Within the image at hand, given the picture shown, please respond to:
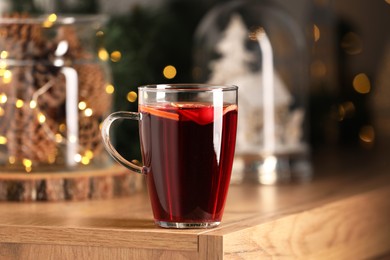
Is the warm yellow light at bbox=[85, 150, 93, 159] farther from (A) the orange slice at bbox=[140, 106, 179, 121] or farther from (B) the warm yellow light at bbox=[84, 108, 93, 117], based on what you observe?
(A) the orange slice at bbox=[140, 106, 179, 121]

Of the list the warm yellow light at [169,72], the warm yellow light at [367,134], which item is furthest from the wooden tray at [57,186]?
the warm yellow light at [367,134]

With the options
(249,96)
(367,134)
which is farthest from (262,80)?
(367,134)

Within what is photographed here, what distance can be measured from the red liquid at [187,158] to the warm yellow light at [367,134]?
1092 millimetres

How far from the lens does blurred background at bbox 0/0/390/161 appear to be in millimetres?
1733

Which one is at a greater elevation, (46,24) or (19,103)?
(46,24)

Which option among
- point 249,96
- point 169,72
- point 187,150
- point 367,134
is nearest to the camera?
point 187,150

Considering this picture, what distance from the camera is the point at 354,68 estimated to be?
7.52 ft

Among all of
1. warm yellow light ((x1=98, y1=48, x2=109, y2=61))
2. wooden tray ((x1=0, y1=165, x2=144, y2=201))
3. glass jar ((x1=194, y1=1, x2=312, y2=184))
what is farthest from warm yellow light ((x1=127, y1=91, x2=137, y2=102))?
wooden tray ((x1=0, y1=165, x2=144, y2=201))

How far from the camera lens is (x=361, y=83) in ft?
7.32

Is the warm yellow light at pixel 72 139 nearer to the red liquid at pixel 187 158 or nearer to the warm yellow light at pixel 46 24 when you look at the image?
the warm yellow light at pixel 46 24

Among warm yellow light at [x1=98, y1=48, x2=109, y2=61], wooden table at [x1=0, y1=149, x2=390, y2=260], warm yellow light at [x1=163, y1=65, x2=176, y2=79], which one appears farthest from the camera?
warm yellow light at [x1=163, y1=65, x2=176, y2=79]

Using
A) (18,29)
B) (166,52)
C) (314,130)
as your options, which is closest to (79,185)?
(18,29)

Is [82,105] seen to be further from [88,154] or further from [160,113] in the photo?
[160,113]

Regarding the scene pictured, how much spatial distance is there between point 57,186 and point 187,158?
36 centimetres
